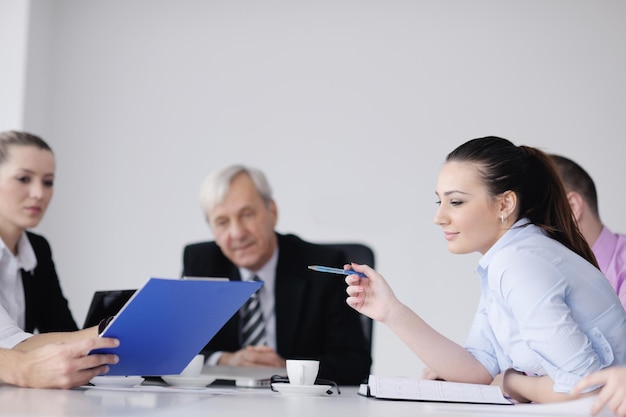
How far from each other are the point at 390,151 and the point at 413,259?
0.64m

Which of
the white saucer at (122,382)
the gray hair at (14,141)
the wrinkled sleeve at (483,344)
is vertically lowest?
the white saucer at (122,382)

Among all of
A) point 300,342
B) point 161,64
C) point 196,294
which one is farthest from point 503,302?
point 161,64

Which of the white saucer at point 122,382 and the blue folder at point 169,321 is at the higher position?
the blue folder at point 169,321

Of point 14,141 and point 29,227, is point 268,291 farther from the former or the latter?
point 14,141

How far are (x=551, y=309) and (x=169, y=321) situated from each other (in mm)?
773

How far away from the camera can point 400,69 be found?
4895 millimetres

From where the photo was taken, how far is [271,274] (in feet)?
11.7

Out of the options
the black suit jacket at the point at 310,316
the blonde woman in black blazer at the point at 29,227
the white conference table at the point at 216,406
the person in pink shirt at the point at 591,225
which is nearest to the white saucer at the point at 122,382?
the white conference table at the point at 216,406

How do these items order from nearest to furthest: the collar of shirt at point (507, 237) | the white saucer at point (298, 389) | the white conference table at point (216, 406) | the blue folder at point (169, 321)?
the white conference table at point (216, 406) → the blue folder at point (169, 321) → the white saucer at point (298, 389) → the collar of shirt at point (507, 237)

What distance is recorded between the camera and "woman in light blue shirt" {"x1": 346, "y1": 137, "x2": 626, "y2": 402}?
166 centimetres

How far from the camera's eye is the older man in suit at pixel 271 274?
3.33 m

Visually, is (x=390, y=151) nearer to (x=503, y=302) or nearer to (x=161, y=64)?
(x=161, y=64)

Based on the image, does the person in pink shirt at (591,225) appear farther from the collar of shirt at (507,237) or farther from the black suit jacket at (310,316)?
the collar of shirt at (507,237)

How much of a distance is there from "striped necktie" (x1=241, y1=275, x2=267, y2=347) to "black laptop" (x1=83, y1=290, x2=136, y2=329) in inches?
45.6
